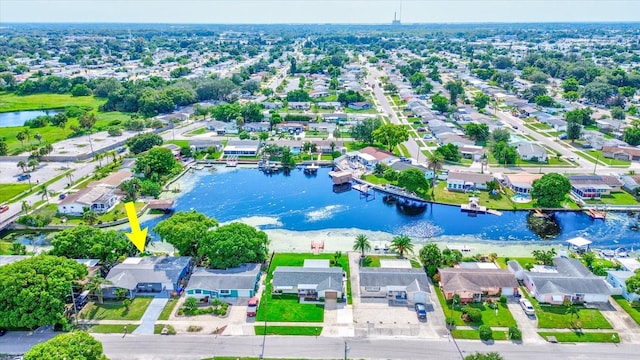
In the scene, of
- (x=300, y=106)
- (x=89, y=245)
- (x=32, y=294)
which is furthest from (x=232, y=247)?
(x=300, y=106)

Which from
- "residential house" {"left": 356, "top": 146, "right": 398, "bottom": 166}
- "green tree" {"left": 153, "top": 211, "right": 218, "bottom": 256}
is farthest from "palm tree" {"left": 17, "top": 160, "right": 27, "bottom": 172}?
"residential house" {"left": 356, "top": 146, "right": 398, "bottom": 166}

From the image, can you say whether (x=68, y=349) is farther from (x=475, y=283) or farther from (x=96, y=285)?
(x=475, y=283)

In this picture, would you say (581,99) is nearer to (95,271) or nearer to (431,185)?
(431,185)

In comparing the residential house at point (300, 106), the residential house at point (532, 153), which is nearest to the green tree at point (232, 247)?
the residential house at point (532, 153)

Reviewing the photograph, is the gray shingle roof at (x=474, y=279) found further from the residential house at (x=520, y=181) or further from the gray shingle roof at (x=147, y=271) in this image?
the residential house at (x=520, y=181)

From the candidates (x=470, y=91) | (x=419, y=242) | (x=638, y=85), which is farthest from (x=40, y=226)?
(x=638, y=85)

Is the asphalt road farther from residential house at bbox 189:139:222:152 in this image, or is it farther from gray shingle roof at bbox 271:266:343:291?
residential house at bbox 189:139:222:152
